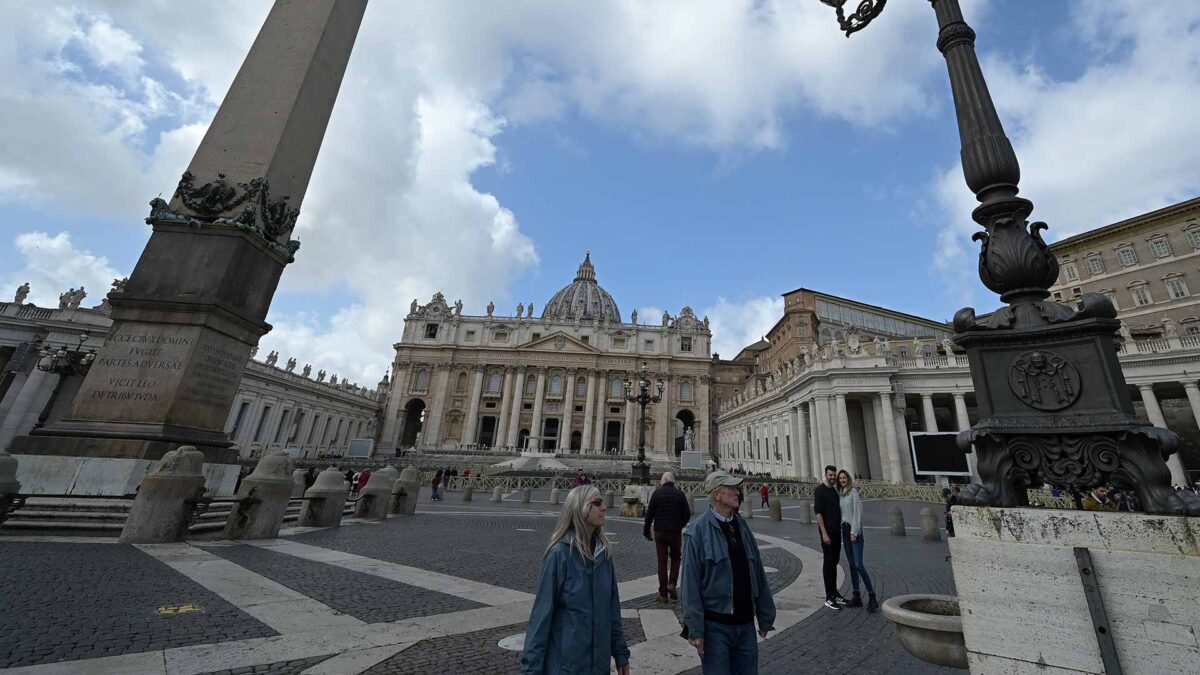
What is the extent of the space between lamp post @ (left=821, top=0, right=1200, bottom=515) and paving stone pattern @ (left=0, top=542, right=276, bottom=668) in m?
5.13

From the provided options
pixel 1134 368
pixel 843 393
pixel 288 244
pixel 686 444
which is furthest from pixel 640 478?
pixel 686 444

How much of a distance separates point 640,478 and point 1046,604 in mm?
15598

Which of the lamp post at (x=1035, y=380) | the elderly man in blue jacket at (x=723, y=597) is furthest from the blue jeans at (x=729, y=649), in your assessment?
the lamp post at (x=1035, y=380)

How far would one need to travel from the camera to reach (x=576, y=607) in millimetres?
2107

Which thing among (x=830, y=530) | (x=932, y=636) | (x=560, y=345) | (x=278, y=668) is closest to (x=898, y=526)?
(x=830, y=530)

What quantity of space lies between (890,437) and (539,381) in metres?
42.8

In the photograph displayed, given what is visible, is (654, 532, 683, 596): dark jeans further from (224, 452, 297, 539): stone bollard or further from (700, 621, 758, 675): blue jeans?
(224, 452, 297, 539): stone bollard

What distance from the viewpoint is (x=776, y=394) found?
39000 mm

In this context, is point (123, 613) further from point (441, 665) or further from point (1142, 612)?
point (1142, 612)

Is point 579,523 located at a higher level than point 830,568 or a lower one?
higher

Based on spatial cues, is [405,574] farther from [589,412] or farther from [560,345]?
[560,345]

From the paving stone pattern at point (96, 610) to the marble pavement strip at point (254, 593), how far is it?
0.12 meters

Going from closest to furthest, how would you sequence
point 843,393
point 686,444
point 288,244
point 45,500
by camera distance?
point 45,500 < point 288,244 < point 843,393 < point 686,444

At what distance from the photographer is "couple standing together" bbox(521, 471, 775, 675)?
204cm
